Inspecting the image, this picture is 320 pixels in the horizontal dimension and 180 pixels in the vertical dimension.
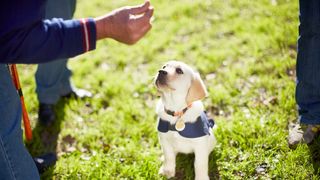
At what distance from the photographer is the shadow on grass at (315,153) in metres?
3.10

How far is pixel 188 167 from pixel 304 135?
35.8 inches

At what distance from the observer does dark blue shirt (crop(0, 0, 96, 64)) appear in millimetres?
2031

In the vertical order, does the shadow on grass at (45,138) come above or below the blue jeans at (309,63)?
below

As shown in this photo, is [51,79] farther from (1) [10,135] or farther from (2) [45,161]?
(1) [10,135]

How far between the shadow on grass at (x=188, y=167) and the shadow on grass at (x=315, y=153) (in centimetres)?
69

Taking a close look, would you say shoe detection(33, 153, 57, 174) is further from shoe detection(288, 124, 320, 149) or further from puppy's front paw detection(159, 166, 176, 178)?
shoe detection(288, 124, 320, 149)

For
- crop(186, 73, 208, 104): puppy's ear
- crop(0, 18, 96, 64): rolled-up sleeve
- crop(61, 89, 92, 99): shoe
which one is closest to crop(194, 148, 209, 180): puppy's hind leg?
crop(186, 73, 208, 104): puppy's ear

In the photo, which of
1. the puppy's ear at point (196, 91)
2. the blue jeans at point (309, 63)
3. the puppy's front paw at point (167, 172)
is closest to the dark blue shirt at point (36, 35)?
the puppy's ear at point (196, 91)

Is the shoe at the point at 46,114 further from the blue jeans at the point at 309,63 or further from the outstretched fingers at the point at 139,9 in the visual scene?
the blue jeans at the point at 309,63

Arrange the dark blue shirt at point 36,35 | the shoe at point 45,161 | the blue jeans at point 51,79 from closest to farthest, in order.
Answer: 1. the dark blue shirt at point 36,35
2. the shoe at point 45,161
3. the blue jeans at point 51,79

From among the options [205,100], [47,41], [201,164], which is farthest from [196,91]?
[205,100]

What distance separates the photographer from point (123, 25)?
2.23 metres

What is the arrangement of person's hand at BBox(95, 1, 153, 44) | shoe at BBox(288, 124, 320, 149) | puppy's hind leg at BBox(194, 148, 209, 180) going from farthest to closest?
shoe at BBox(288, 124, 320, 149), puppy's hind leg at BBox(194, 148, 209, 180), person's hand at BBox(95, 1, 153, 44)

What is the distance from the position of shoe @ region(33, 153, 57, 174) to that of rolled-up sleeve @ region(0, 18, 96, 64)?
1.54m
